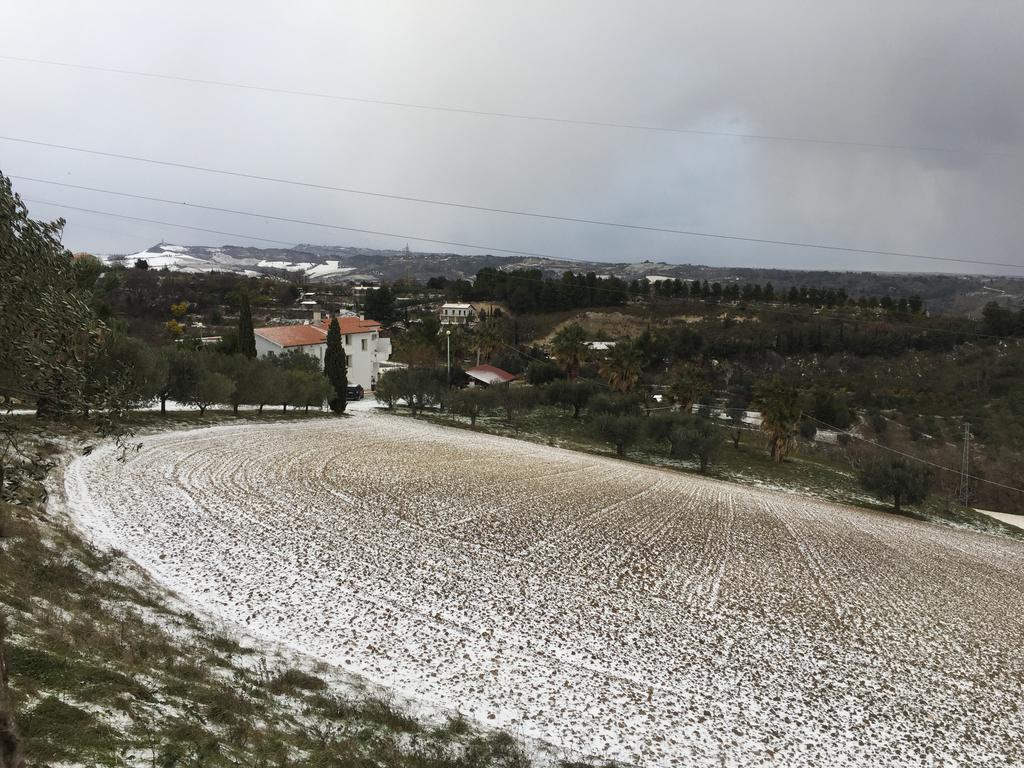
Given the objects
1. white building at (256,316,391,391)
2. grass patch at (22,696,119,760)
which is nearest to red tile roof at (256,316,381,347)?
white building at (256,316,391,391)

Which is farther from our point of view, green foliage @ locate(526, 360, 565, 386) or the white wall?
green foliage @ locate(526, 360, 565, 386)

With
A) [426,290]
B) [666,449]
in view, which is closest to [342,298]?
[426,290]

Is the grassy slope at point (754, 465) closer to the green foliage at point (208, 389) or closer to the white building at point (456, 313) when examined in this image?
the green foliage at point (208, 389)

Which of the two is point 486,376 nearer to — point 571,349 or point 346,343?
point 571,349

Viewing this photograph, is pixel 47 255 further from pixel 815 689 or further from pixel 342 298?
pixel 342 298

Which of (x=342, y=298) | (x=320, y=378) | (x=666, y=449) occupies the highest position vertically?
(x=342, y=298)

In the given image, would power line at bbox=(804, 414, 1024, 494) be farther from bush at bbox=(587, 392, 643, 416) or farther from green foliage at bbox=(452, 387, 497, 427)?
green foliage at bbox=(452, 387, 497, 427)

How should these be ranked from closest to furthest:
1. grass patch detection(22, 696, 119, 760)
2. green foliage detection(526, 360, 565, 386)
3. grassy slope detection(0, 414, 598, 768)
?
grass patch detection(22, 696, 119, 760)
grassy slope detection(0, 414, 598, 768)
green foliage detection(526, 360, 565, 386)
